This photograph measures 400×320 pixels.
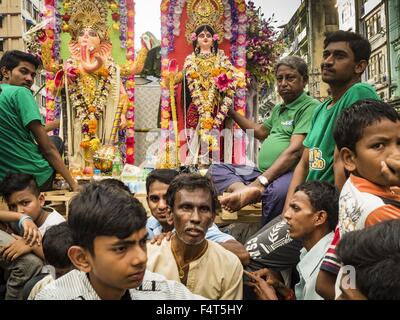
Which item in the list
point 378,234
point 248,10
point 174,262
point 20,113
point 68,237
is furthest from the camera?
point 248,10

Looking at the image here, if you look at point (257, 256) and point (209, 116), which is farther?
point (209, 116)

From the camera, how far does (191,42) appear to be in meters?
7.22

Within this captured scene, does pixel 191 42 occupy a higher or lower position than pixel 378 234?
higher

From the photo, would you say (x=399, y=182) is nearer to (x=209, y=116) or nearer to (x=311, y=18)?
(x=209, y=116)

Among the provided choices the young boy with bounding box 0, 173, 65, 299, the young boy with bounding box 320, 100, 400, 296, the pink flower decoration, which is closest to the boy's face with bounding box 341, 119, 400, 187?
the young boy with bounding box 320, 100, 400, 296

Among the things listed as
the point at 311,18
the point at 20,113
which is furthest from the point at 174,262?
the point at 311,18

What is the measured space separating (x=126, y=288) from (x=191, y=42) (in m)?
5.74

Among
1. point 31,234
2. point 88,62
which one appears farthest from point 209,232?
point 88,62

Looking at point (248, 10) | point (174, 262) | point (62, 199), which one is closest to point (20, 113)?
point (62, 199)

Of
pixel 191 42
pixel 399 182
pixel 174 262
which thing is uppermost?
pixel 191 42

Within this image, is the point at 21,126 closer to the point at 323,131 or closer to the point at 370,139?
the point at 323,131

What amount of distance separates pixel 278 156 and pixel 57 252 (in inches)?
78.7

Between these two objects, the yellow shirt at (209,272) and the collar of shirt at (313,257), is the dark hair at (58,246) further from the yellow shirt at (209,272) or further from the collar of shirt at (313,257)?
the collar of shirt at (313,257)

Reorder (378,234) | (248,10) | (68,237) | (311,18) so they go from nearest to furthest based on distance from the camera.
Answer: (378,234), (68,237), (248,10), (311,18)
